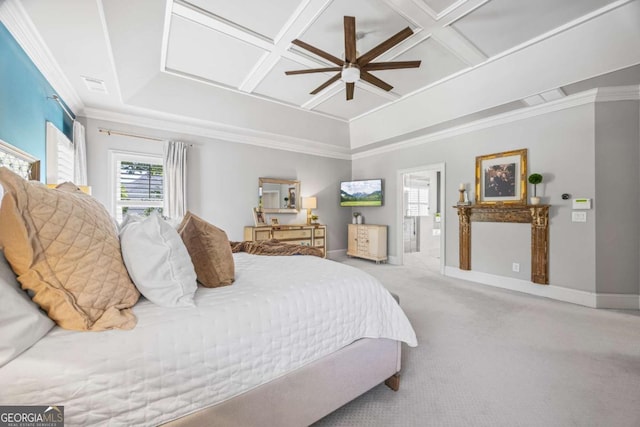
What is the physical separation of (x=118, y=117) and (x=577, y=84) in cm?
612

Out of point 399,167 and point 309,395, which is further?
point 399,167

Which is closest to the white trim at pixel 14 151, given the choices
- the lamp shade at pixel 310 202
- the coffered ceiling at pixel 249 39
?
the coffered ceiling at pixel 249 39

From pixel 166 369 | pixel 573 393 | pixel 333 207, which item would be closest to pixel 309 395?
pixel 166 369

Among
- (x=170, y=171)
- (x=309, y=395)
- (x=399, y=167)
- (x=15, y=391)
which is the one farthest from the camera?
(x=399, y=167)

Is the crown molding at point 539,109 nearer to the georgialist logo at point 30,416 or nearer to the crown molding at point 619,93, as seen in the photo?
the crown molding at point 619,93

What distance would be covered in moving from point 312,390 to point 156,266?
967 mm

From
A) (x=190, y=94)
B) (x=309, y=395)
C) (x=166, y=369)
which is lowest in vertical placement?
(x=309, y=395)

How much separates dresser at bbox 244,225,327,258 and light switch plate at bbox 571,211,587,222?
139 inches

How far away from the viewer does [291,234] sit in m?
5.29

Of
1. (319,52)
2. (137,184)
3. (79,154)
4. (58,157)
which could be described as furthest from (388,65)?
(137,184)

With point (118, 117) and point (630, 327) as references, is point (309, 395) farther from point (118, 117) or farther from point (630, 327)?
point (118, 117)

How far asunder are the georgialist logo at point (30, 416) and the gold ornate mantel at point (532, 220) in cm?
476

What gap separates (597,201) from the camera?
10.7 feet

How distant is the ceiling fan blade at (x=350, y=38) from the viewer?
2.13 m
